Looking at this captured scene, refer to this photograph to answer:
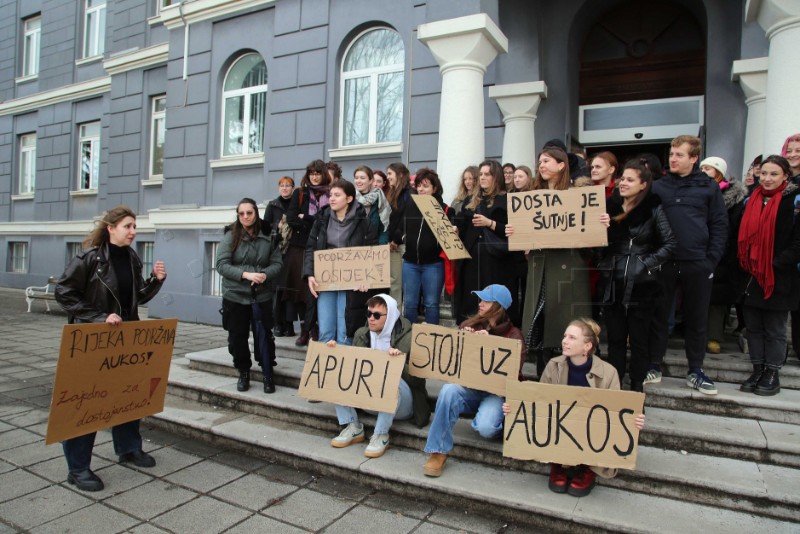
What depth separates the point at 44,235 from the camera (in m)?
15.8

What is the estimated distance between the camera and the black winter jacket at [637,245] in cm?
393

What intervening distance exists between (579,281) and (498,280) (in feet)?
2.52

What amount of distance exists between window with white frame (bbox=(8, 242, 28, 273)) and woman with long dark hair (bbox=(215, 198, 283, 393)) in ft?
50.1

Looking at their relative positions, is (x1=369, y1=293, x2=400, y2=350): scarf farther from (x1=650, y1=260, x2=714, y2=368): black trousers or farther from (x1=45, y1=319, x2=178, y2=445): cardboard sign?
(x1=650, y1=260, x2=714, y2=368): black trousers

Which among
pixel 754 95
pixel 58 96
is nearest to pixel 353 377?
pixel 754 95

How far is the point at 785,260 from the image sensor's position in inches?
160

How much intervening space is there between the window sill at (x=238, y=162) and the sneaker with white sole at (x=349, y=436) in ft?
22.1

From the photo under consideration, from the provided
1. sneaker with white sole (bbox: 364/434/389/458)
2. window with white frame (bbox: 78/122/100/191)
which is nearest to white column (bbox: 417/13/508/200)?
sneaker with white sole (bbox: 364/434/389/458)

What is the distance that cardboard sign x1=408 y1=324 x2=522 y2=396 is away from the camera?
12.2 ft

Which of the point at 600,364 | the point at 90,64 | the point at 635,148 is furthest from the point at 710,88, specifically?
the point at 90,64

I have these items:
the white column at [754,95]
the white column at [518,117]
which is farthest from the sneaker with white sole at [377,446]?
the white column at [754,95]

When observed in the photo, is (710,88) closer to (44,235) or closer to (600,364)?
(600,364)

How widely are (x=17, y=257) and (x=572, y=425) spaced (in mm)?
18862

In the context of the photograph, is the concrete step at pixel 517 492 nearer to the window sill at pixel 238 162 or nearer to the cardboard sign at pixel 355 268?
the cardboard sign at pixel 355 268
